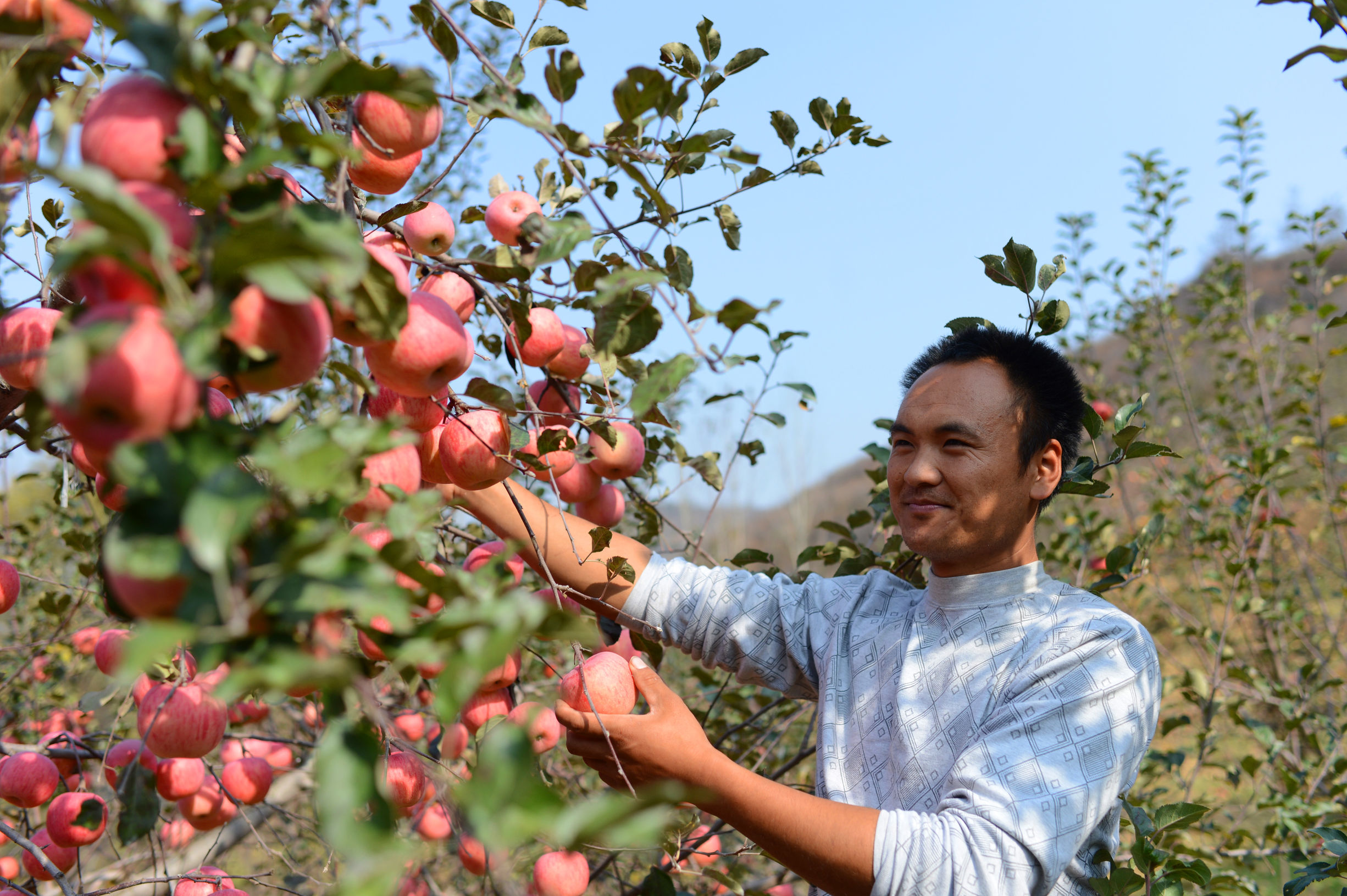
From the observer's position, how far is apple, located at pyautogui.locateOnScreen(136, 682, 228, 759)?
1.35 metres

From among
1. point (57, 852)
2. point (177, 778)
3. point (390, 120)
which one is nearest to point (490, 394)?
point (390, 120)

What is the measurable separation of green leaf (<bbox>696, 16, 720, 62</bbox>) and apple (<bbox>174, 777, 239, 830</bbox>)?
66.4 inches

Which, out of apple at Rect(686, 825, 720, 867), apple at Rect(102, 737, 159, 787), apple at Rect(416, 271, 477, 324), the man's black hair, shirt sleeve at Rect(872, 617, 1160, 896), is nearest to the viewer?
apple at Rect(416, 271, 477, 324)

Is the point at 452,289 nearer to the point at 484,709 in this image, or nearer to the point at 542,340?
the point at 542,340

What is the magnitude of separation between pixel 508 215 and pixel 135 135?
79cm

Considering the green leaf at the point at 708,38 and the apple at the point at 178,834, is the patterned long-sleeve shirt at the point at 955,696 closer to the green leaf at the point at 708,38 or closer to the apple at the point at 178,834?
the green leaf at the point at 708,38

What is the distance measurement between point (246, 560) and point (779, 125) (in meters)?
1.33

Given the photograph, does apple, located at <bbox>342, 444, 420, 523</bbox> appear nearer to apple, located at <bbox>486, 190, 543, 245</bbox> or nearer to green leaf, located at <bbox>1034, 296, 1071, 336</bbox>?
apple, located at <bbox>486, 190, 543, 245</bbox>

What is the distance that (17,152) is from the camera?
754 millimetres

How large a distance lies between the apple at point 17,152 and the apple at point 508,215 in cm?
67

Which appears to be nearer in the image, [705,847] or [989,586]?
[989,586]

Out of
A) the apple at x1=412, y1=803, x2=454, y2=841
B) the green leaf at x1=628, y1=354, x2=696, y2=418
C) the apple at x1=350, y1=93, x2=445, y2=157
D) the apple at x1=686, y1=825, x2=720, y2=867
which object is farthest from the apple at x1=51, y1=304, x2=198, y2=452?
the apple at x1=412, y1=803, x2=454, y2=841

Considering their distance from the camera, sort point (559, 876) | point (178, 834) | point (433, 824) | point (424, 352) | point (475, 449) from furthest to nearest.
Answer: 1. point (178, 834)
2. point (433, 824)
3. point (559, 876)
4. point (475, 449)
5. point (424, 352)

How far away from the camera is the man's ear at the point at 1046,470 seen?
69.2 inches
